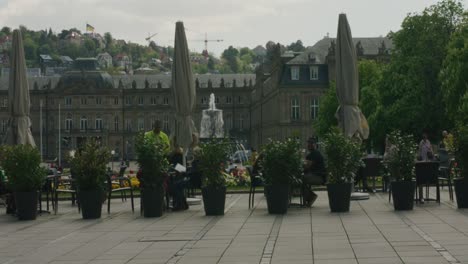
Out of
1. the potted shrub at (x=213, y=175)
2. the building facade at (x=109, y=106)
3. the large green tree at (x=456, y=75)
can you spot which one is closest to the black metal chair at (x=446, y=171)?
the potted shrub at (x=213, y=175)

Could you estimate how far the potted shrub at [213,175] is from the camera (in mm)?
18625

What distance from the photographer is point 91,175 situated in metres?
18.9

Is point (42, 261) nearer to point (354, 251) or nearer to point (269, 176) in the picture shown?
point (354, 251)

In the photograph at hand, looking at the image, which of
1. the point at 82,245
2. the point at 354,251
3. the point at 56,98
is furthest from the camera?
the point at 56,98

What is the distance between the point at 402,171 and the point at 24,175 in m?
7.34

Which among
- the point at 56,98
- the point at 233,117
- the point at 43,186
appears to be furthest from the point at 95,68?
the point at 43,186

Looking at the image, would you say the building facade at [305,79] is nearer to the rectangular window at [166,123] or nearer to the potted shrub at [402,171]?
the rectangular window at [166,123]

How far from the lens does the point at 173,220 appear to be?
1791 centimetres

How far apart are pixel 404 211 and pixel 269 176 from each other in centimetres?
266

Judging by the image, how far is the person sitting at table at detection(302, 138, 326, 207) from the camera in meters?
20.1

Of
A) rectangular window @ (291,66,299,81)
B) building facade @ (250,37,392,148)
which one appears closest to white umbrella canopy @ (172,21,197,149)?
building facade @ (250,37,392,148)

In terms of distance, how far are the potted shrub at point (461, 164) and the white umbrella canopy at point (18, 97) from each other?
10.7 metres

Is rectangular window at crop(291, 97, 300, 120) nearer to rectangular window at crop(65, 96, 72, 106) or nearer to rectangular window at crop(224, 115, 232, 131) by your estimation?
rectangular window at crop(224, 115, 232, 131)

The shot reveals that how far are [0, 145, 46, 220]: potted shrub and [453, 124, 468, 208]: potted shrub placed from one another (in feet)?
26.5
